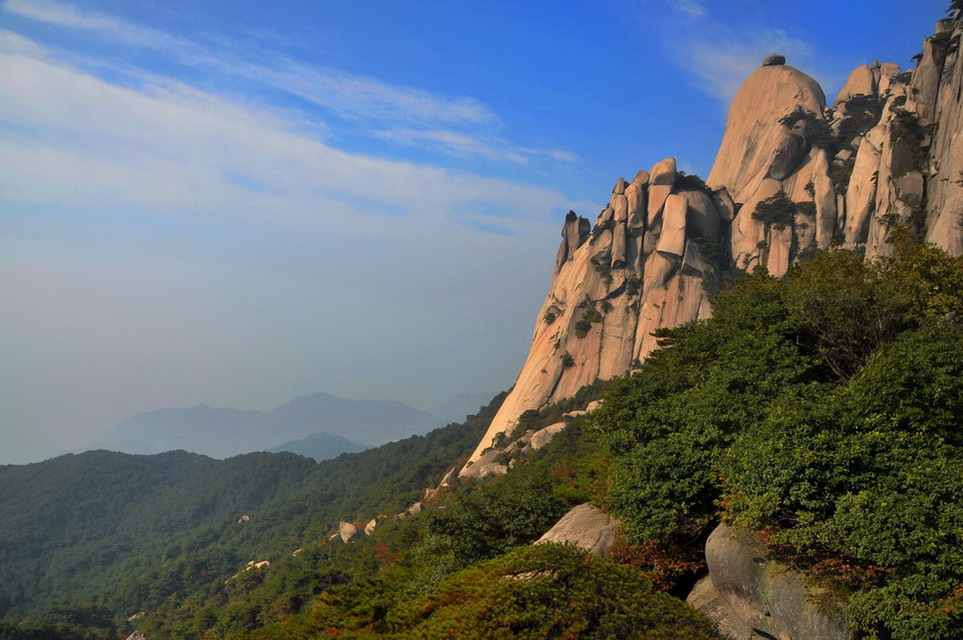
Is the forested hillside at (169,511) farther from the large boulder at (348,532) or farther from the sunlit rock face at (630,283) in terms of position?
the sunlit rock face at (630,283)

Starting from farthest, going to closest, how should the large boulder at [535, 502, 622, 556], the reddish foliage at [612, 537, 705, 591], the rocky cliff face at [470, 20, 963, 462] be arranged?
the rocky cliff face at [470, 20, 963, 462] < the large boulder at [535, 502, 622, 556] < the reddish foliage at [612, 537, 705, 591]

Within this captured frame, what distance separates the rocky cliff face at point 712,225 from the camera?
186 ft

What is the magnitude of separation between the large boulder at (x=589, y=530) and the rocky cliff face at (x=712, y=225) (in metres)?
40.8

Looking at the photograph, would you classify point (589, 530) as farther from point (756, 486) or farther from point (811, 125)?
point (811, 125)

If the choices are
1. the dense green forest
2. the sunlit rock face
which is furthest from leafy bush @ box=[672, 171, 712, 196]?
the dense green forest

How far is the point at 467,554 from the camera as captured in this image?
57.1 feet

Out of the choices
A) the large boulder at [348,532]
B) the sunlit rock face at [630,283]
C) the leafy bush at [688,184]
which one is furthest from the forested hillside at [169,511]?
the leafy bush at [688,184]

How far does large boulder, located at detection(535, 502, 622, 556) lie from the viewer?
561 inches

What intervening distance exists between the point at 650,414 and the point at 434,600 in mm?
7585

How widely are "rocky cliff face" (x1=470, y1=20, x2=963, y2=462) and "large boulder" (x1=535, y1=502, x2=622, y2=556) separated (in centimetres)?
4081

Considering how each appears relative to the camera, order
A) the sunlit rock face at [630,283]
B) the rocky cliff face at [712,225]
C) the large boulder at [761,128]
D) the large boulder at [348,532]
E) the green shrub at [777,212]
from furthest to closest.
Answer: the large boulder at [761,128], the large boulder at [348,532], the sunlit rock face at [630,283], the green shrub at [777,212], the rocky cliff face at [712,225]

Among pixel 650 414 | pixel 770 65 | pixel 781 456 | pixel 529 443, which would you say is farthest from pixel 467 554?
pixel 770 65

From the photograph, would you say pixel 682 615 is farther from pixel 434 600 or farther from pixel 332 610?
pixel 332 610

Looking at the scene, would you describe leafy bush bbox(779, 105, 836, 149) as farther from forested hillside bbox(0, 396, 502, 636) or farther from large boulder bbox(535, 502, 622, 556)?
large boulder bbox(535, 502, 622, 556)
